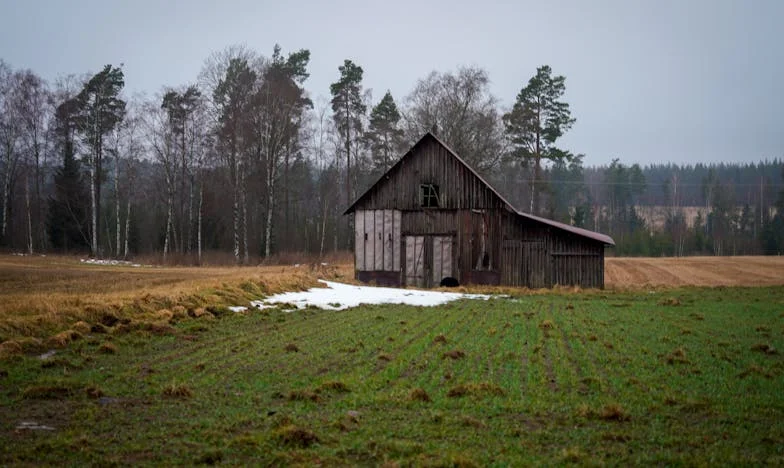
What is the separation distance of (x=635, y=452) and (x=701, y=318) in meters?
15.0

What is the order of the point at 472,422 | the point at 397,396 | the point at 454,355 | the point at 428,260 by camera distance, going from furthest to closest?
1. the point at 428,260
2. the point at 454,355
3. the point at 397,396
4. the point at 472,422

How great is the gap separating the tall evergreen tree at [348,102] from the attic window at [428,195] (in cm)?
2618

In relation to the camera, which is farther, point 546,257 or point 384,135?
point 384,135

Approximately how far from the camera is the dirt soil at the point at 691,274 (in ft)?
142

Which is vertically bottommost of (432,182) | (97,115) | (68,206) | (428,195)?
(428,195)

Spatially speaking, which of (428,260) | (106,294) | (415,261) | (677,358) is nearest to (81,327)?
(106,294)

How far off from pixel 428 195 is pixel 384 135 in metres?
29.3

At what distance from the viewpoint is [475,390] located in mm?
10180

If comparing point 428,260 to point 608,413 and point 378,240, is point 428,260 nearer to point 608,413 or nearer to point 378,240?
point 378,240

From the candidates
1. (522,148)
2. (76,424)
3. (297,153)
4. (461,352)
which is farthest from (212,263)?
(76,424)

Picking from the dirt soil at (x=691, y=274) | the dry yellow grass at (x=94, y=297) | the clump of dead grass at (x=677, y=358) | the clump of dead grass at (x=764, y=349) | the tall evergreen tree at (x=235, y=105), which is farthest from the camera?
the tall evergreen tree at (x=235, y=105)

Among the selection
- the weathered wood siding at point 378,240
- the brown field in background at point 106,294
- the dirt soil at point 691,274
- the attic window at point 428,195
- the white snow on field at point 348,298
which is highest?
the attic window at point 428,195

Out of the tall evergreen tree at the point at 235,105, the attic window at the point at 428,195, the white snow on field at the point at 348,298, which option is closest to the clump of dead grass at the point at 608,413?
the white snow on field at the point at 348,298

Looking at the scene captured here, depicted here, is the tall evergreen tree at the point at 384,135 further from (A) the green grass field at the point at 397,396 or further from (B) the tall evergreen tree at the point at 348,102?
(A) the green grass field at the point at 397,396
